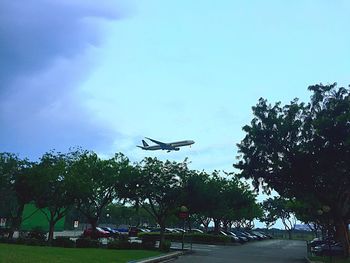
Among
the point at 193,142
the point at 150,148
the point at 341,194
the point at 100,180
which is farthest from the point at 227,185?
the point at 341,194

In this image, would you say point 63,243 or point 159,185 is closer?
point 63,243

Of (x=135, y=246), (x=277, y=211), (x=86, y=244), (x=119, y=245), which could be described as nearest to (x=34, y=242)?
(x=86, y=244)

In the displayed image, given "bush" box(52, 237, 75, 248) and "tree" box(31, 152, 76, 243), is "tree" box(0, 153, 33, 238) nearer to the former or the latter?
"tree" box(31, 152, 76, 243)

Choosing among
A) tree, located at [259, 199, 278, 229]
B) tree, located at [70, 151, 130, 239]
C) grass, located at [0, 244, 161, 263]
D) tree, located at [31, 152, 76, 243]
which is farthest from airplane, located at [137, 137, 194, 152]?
tree, located at [259, 199, 278, 229]

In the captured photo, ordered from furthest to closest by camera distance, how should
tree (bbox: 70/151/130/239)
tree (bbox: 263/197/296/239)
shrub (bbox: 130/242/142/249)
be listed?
tree (bbox: 263/197/296/239), tree (bbox: 70/151/130/239), shrub (bbox: 130/242/142/249)

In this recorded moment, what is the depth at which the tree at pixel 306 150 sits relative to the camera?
28.3 metres

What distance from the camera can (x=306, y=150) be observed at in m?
29.8

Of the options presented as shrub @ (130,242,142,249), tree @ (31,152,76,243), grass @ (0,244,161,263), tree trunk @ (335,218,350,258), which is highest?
tree @ (31,152,76,243)

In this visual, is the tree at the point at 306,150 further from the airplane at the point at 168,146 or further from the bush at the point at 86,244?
the airplane at the point at 168,146

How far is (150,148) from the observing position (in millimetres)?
59656

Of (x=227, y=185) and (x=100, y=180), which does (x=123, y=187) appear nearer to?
(x=100, y=180)

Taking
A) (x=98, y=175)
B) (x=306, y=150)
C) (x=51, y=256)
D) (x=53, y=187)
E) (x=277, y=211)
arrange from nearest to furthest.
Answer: (x=51, y=256) → (x=306, y=150) → (x=53, y=187) → (x=98, y=175) → (x=277, y=211)

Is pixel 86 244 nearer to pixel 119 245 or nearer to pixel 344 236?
pixel 119 245

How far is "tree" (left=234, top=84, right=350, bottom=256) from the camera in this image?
28.3m
